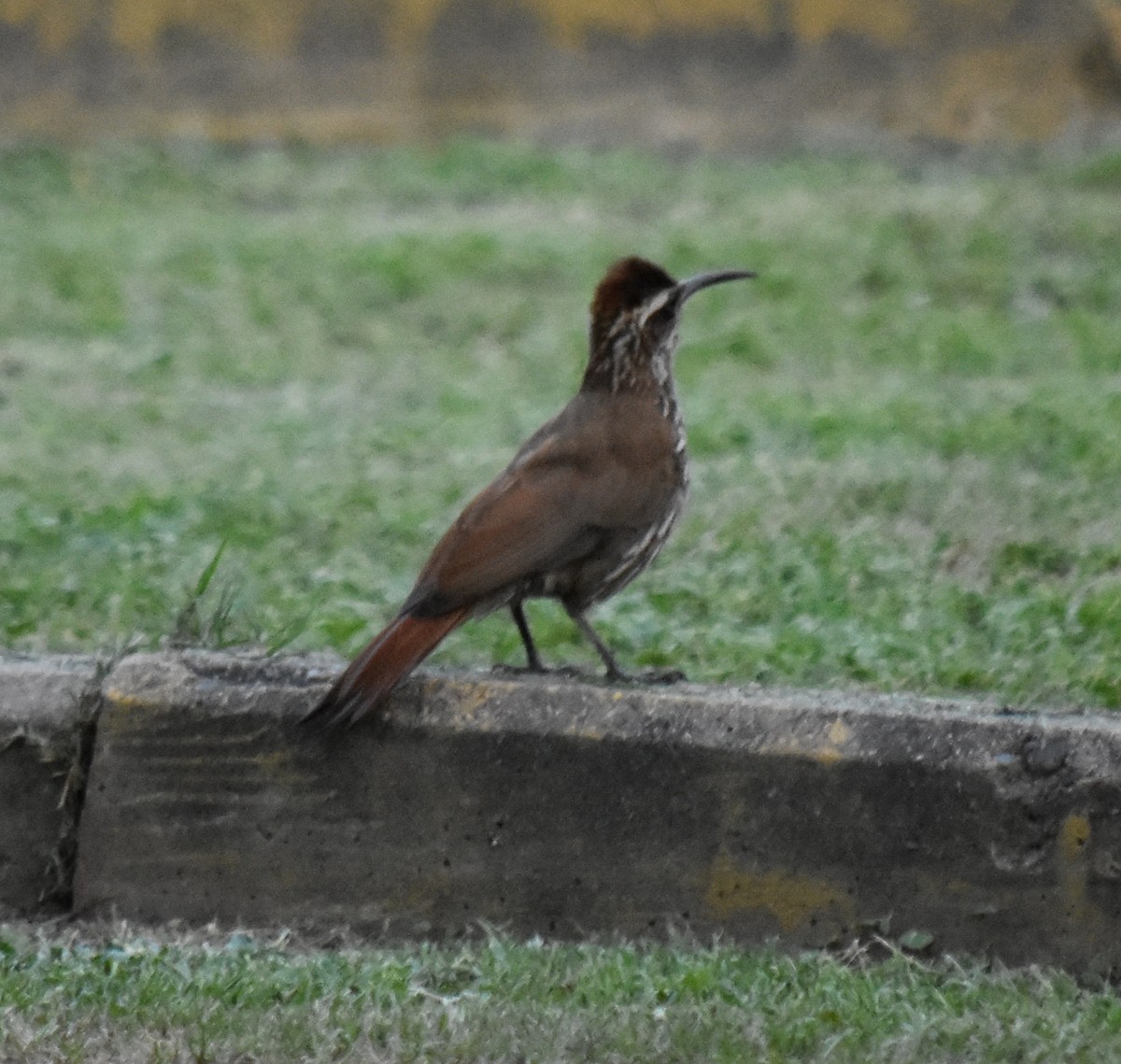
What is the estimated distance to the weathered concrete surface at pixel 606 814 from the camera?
5043 millimetres

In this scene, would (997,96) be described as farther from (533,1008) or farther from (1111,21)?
(533,1008)

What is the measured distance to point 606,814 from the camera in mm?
5184

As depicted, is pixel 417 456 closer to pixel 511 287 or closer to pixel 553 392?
pixel 553 392

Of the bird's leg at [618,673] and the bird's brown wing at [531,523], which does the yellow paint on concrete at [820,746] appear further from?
the bird's brown wing at [531,523]

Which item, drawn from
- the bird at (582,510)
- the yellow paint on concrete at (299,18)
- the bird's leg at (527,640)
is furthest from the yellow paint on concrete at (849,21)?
the bird's leg at (527,640)

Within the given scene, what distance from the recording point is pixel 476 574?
17.1ft

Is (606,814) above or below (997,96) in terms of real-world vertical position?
above

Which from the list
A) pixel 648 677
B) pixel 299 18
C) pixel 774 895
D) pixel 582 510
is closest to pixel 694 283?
pixel 582 510

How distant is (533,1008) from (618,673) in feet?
3.81

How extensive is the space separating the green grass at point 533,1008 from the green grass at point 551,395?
1.18m

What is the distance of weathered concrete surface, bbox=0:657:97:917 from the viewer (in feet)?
17.7

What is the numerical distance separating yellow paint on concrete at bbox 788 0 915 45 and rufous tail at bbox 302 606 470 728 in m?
10.2

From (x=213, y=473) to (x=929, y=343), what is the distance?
10.9ft

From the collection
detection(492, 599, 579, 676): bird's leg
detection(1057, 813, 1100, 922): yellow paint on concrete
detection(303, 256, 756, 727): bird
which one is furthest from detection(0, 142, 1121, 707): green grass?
detection(1057, 813, 1100, 922): yellow paint on concrete
